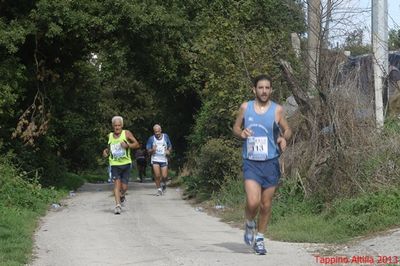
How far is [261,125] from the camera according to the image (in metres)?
7.71

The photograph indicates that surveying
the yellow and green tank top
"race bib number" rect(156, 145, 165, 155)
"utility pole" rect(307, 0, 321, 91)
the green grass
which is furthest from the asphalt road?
"race bib number" rect(156, 145, 165, 155)

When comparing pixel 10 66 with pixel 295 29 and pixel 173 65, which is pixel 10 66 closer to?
pixel 173 65

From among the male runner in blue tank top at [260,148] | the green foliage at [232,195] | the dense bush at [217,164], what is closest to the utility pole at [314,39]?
the green foliage at [232,195]

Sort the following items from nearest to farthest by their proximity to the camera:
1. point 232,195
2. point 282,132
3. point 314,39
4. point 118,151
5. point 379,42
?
point 282,132
point 379,42
point 314,39
point 118,151
point 232,195

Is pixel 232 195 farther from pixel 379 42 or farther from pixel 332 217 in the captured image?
pixel 379 42

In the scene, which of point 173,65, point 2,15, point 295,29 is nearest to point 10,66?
point 2,15

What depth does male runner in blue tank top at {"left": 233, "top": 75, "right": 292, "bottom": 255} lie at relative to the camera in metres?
7.68

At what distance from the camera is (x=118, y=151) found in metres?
12.9

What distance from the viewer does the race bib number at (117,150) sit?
12859 millimetres

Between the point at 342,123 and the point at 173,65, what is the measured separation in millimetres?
10074

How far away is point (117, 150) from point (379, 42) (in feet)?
17.3

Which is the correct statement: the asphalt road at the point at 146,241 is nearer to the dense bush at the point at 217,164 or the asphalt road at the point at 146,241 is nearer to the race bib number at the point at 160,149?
the dense bush at the point at 217,164

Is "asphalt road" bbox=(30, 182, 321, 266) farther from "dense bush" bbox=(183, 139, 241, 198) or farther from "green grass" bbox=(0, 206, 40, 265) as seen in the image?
"dense bush" bbox=(183, 139, 241, 198)

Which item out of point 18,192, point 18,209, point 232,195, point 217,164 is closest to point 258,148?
point 232,195
